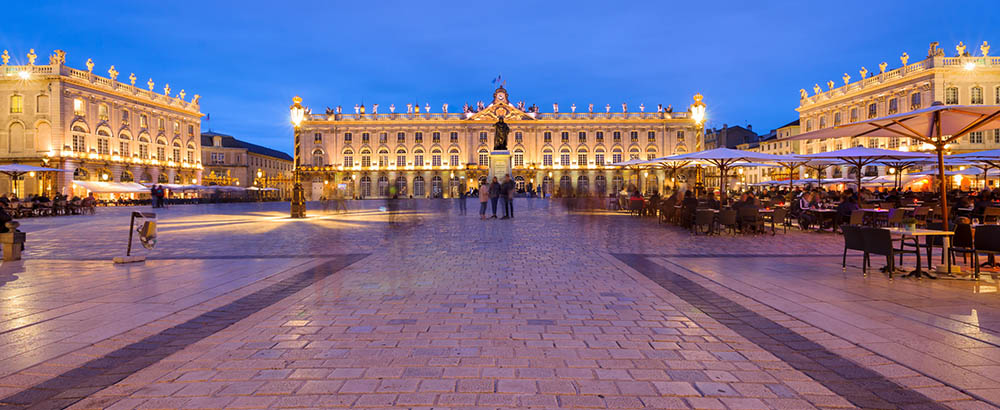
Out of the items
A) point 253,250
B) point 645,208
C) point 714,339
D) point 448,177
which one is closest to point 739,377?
point 714,339

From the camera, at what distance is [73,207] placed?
22.3 m

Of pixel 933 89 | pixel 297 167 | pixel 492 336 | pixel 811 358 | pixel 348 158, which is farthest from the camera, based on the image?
pixel 348 158

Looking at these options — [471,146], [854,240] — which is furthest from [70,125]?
[854,240]

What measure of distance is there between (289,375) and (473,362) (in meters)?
1.07

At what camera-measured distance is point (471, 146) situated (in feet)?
206

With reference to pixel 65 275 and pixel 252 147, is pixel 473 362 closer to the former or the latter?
pixel 65 275

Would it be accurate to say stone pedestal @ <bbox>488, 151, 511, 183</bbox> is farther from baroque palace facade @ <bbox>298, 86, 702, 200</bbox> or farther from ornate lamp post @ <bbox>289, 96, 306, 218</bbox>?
baroque palace facade @ <bbox>298, 86, 702, 200</bbox>

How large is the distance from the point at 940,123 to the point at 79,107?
53.4m

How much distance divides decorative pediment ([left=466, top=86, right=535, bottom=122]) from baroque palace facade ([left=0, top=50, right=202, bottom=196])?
3501 cm

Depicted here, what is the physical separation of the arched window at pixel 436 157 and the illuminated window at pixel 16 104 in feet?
126

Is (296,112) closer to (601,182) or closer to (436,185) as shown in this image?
(436,185)

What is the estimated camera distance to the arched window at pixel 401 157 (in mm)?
63031

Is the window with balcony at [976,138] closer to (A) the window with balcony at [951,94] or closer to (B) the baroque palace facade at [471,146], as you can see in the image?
(A) the window with balcony at [951,94]

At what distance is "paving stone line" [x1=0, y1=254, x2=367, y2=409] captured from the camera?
252cm
